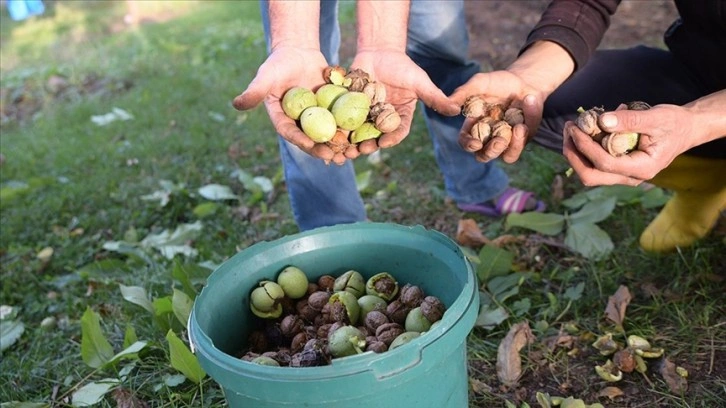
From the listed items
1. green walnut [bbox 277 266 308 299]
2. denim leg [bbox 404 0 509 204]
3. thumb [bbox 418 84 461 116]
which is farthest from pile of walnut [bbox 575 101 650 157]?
denim leg [bbox 404 0 509 204]

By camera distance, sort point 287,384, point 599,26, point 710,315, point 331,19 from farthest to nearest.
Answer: point 331,19, point 599,26, point 710,315, point 287,384

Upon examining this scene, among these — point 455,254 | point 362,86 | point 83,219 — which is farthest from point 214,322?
point 83,219

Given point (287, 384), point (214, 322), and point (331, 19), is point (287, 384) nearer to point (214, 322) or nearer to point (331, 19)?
point (214, 322)

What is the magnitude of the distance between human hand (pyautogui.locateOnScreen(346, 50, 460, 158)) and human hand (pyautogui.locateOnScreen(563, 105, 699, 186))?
452 millimetres

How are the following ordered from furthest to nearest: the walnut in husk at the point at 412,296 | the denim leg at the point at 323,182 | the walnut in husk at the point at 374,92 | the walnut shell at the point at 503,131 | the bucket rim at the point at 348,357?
the denim leg at the point at 323,182 → the walnut in husk at the point at 374,92 → the walnut shell at the point at 503,131 → the walnut in husk at the point at 412,296 → the bucket rim at the point at 348,357

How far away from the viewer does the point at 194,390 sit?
209 centimetres

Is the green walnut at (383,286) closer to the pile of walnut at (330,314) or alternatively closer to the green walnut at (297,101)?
the pile of walnut at (330,314)

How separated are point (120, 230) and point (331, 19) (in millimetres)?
1536

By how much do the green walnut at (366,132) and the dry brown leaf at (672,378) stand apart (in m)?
1.05

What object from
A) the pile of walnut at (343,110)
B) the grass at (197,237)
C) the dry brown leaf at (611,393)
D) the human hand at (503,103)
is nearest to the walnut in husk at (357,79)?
the pile of walnut at (343,110)

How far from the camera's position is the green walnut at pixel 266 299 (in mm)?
1884

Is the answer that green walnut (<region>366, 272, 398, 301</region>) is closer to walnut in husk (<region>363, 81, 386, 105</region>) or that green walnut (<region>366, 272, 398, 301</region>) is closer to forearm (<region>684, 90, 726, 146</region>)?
walnut in husk (<region>363, 81, 386, 105</region>)

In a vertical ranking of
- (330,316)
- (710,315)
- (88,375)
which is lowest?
(88,375)

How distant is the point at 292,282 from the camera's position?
194 centimetres
